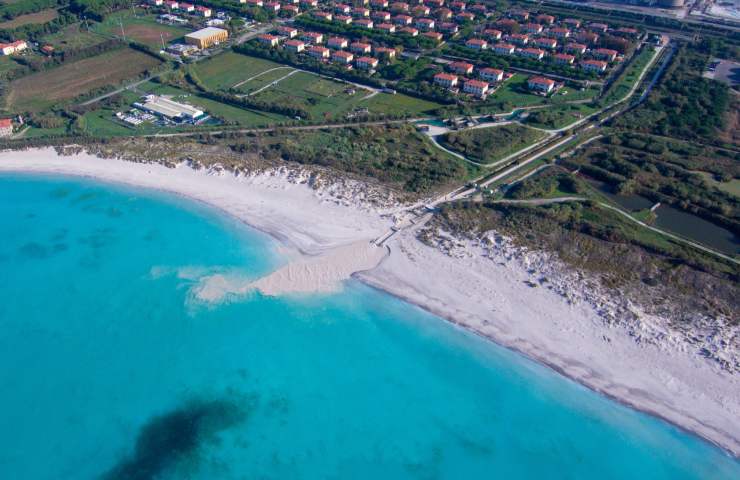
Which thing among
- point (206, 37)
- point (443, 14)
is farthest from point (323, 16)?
point (443, 14)

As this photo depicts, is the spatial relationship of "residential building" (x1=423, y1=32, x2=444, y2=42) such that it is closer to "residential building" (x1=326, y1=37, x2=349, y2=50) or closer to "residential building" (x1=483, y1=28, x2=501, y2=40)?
"residential building" (x1=483, y1=28, x2=501, y2=40)

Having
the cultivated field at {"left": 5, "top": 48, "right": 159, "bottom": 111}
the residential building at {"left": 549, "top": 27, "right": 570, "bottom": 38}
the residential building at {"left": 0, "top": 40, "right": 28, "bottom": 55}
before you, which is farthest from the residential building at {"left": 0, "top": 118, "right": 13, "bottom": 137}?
the residential building at {"left": 549, "top": 27, "right": 570, "bottom": 38}

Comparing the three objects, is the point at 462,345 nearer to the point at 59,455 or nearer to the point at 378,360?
the point at 378,360

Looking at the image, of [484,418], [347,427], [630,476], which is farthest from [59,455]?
[630,476]

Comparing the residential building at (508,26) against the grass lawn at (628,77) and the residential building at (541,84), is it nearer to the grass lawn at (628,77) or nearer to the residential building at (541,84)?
the grass lawn at (628,77)

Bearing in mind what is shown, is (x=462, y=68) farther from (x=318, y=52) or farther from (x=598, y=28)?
(x=598, y=28)

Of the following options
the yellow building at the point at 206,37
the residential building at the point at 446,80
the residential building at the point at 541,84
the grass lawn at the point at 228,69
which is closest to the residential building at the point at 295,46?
the grass lawn at the point at 228,69
